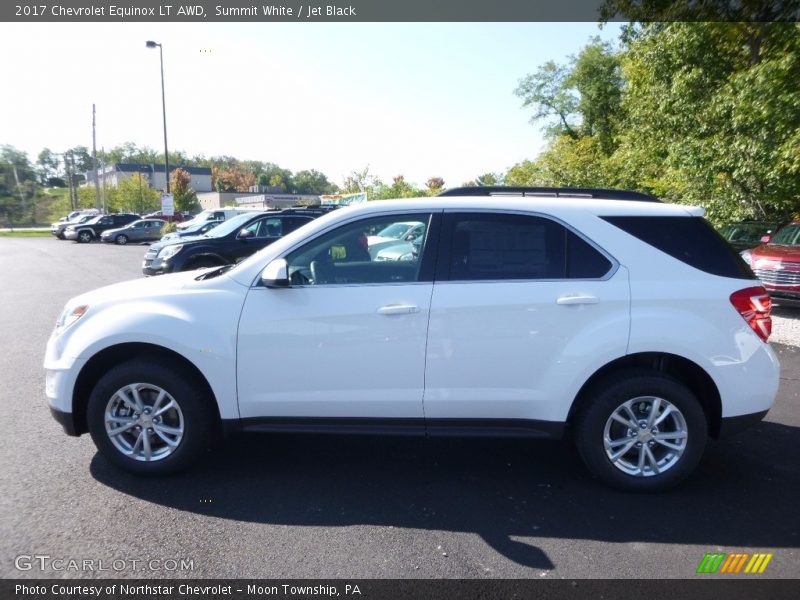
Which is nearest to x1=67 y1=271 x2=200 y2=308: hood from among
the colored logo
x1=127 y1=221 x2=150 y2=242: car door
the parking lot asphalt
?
the parking lot asphalt

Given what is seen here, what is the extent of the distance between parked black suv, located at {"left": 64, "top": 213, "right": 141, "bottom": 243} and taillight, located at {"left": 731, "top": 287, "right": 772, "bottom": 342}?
1500 inches

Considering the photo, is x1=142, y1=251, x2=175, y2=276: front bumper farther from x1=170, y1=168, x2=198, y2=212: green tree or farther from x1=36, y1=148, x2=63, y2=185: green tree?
x1=36, y1=148, x2=63, y2=185: green tree

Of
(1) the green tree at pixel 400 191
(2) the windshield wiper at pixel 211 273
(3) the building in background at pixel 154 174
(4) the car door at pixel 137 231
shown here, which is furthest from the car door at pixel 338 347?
(3) the building in background at pixel 154 174

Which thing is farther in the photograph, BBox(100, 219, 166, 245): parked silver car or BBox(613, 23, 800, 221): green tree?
BBox(100, 219, 166, 245): parked silver car

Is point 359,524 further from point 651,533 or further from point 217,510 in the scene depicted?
point 651,533

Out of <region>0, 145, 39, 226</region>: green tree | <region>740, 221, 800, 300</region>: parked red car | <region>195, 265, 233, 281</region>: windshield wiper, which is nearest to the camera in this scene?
<region>195, 265, 233, 281</region>: windshield wiper

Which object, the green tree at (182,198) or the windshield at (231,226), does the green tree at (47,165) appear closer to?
the green tree at (182,198)

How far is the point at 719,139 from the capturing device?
12812 millimetres

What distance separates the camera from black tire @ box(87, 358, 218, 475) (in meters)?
3.90

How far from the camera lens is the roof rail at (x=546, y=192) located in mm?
4430

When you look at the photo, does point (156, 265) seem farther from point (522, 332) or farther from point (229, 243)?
point (522, 332)

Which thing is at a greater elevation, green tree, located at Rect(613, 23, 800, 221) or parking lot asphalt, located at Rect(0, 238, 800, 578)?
green tree, located at Rect(613, 23, 800, 221)

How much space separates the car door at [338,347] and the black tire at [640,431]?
3.67 feet

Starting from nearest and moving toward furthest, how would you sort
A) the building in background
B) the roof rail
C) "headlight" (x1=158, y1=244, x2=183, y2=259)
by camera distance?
the roof rail, "headlight" (x1=158, y1=244, x2=183, y2=259), the building in background
